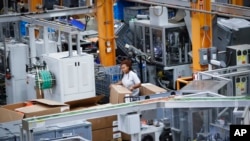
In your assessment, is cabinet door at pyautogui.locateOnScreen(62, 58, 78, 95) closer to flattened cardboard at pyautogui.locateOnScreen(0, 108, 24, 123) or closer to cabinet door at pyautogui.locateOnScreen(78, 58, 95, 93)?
cabinet door at pyautogui.locateOnScreen(78, 58, 95, 93)

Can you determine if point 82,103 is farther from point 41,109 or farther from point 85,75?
point 85,75

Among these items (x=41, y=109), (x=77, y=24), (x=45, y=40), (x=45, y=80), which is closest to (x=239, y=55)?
(x=45, y=80)

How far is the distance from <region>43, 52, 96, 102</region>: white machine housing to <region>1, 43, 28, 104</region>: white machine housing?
4.26ft

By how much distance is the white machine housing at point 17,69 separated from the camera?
503 inches

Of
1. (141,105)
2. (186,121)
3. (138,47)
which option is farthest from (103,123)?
(138,47)

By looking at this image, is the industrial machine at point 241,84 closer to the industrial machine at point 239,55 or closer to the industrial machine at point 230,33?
the industrial machine at point 239,55

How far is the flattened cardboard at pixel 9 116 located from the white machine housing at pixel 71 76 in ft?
6.51

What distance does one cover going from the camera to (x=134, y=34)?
1489 centimetres

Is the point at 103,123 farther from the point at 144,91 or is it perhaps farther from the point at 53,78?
the point at 53,78

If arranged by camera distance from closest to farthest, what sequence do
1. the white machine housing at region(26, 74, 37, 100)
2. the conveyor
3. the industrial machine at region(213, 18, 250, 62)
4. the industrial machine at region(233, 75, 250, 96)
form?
the conveyor, the industrial machine at region(233, 75, 250, 96), the white machine housing at region(26, 74, 37, 100), the industrial machine at region(213, 18, 250, 62)

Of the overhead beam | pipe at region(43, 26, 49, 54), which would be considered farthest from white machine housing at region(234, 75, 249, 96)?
the overhead beam

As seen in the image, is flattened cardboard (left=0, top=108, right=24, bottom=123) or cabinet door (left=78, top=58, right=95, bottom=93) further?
cabinet door (left=78, top=58, right=95, bottom=93)

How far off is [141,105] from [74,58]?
536 cm

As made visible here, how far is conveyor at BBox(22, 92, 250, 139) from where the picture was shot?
5930 millimetres
